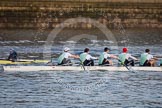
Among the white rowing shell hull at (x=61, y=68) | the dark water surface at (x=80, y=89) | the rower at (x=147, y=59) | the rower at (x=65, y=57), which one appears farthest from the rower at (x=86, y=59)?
the rower at (x=147, y=59)

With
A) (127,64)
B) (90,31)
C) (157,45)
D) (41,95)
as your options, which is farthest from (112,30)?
(41,95)

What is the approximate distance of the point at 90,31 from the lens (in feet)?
300

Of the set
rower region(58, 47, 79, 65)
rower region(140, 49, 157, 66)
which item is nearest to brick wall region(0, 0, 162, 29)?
rower region(58, 47, 79, 65)

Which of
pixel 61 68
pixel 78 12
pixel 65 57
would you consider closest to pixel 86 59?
pixel 65 57

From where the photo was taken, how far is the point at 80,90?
41.7 m

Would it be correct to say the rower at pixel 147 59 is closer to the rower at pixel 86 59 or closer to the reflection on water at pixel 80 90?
the reflection on water at pixel 80 90

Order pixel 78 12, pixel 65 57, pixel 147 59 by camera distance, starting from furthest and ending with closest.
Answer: pixel 78 12
pixel 147 59
pixel 65 57

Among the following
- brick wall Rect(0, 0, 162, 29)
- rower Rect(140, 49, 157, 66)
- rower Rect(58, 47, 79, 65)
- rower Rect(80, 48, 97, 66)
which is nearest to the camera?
rower Rect(58, 47, 79, 65)

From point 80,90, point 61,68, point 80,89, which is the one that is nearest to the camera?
point 80,90

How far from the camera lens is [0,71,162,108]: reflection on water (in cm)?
3744

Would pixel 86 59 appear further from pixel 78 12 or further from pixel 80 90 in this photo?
pixel 78 12

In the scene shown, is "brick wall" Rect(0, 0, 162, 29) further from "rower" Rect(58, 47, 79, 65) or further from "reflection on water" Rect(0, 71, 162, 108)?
"rower" Rect(58, 47, 79, 65)

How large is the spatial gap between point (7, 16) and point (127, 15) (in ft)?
48.8

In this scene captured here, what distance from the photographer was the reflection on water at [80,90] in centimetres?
3744
